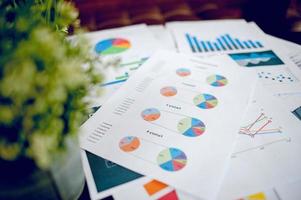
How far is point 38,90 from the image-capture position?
0.29 metres

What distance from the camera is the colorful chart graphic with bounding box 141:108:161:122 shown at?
20.6 inches

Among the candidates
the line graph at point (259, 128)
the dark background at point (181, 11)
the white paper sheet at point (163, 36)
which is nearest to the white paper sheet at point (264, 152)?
the line graph at point (259, 128)

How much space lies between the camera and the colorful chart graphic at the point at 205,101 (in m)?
0.54

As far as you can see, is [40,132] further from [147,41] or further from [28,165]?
[147,41]

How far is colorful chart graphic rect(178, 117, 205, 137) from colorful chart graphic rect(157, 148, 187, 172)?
0.04 meters

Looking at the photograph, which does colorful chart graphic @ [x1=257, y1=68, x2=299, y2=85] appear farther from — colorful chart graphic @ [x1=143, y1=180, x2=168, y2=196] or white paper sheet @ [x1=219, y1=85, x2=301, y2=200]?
colorful chart graphic @ [x1=143, y1=180, x2=168, y2=196]

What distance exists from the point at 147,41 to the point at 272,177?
0.41m

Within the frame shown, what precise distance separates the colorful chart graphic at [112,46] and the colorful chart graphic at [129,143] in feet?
0.88

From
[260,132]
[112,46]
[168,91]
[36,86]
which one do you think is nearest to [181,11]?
[112,46]

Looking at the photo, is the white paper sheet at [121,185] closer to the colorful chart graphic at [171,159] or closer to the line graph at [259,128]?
the colorful chart graphic at [171,159]

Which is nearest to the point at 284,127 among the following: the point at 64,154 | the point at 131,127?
the point at 131,127

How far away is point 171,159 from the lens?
46 cm

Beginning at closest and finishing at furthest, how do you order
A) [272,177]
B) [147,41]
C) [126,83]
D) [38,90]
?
[38,90] → [272,177] → [126,83] → [147,41]

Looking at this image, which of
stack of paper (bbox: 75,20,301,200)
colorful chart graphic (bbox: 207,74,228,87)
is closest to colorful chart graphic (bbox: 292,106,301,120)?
stack of paper (bbox: 75,20,301,200)
